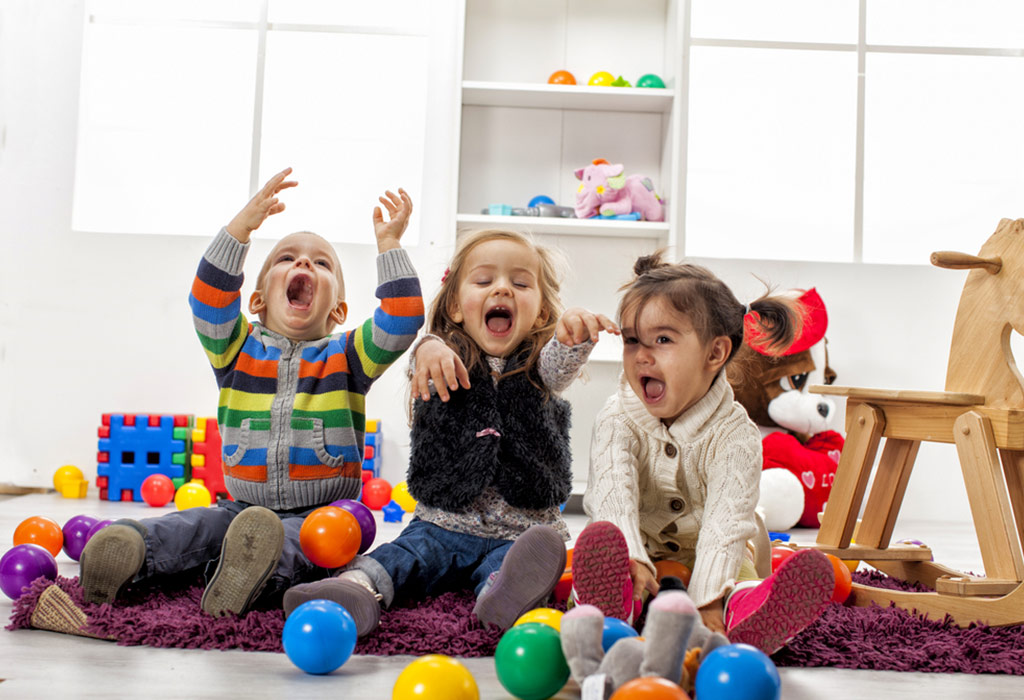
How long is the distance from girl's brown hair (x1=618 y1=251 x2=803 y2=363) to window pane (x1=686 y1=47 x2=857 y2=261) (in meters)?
1.80

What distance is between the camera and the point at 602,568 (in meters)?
1.10

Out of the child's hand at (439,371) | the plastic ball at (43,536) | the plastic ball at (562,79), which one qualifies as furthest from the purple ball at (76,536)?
the plastic ball at (562,79)

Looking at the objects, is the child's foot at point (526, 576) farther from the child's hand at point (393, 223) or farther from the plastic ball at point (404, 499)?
the plastic ball at point (404, 499)

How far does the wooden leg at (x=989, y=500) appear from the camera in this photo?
1411 millimetres

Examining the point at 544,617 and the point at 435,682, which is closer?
the point at 435,682

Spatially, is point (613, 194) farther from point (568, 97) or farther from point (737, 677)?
point (737, 677)

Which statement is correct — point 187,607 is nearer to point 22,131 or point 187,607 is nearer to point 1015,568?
point 1015,568

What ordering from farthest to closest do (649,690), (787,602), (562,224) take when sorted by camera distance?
(562,224), (787,602), (649,690)

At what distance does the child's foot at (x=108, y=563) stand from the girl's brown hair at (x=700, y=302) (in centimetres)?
85

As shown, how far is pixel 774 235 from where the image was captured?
10.8 ft

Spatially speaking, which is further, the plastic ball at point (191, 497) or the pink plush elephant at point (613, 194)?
the pink plush elephant at point (613, 194)

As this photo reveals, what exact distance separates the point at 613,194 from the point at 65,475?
7.03ft

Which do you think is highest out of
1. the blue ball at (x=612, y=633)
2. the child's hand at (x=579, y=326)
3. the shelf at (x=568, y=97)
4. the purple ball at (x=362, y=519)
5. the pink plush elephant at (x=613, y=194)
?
the shelf at (x=568, y=97)

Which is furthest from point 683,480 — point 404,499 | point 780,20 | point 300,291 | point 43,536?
point 780,20
